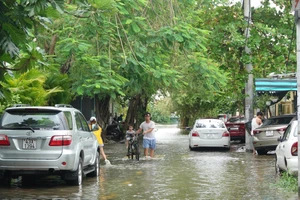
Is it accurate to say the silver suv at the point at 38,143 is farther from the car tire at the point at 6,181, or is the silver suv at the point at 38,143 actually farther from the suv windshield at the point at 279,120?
the suv windshield at the point at 279,120

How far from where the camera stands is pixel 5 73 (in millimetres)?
10242

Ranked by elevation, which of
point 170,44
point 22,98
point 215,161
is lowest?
point 215,161

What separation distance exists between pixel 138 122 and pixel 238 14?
20.5 metres

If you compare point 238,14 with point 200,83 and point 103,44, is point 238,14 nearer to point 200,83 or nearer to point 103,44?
point 200,83

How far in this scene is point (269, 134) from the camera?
24.2 meters

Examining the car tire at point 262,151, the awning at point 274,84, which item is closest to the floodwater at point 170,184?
the awning at point 274,84

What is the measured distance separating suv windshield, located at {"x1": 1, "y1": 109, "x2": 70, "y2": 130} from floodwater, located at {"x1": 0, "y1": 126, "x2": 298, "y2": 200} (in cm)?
136

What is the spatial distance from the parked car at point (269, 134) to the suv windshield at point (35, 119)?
12.2m

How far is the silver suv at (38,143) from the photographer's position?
13.3 m

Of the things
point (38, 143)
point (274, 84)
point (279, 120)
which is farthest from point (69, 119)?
point (279, 120)

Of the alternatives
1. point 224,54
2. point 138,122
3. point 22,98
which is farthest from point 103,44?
point 138,122

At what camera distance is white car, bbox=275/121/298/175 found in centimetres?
1393

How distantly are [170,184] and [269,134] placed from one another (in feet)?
34.5

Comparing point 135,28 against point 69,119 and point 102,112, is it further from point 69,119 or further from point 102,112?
point 102,112
